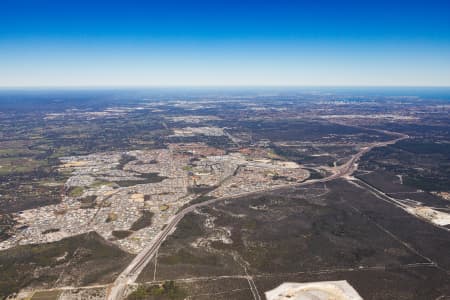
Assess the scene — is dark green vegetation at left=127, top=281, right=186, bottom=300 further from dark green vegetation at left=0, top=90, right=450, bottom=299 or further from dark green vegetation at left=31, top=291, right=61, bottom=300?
dark green vegetation at left=31, top=291, right=61, bottom=300

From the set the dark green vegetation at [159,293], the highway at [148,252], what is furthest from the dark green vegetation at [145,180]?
the dark green vegetation at [159,293]

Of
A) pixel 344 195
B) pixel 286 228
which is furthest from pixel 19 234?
pixel 344 195

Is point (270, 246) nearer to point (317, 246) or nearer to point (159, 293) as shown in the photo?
point (317, 246)

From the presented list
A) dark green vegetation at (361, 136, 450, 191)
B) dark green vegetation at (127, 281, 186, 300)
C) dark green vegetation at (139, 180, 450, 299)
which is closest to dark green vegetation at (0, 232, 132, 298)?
dark green vegetation at (127, 281, 186, 300)

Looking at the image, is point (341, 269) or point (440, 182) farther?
point (440, 182)

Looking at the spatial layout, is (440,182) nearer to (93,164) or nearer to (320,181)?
(320,181)

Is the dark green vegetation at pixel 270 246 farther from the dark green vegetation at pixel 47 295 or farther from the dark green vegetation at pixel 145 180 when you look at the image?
the dark green vegetation at pixel 47 295
